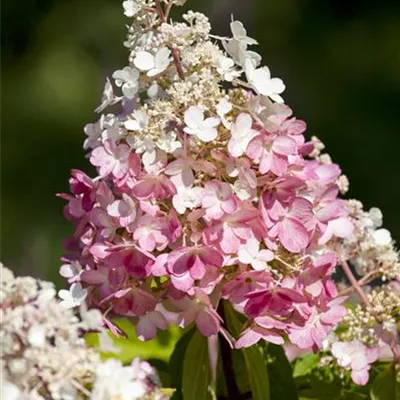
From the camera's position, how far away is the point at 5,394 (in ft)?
2.28

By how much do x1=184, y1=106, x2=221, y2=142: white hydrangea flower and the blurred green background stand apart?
2.11 meters

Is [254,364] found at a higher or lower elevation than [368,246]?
lower

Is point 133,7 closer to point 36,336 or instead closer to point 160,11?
point 160,11

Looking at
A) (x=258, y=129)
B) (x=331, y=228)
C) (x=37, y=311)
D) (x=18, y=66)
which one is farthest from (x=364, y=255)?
(x=18, y=66)

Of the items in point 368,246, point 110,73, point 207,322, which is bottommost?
point 207,322

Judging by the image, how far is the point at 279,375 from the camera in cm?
108

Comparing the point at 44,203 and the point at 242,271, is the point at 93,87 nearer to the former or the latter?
the point at 44,203

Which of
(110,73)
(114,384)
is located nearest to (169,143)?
(114,384)

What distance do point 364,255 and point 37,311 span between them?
42cm

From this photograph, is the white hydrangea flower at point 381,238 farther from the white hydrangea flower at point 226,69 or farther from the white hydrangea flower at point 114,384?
the white hydrangea flower at point 114,384

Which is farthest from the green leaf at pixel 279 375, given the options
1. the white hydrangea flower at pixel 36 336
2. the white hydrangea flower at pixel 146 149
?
the white hydrangea flower at pixel 36 336

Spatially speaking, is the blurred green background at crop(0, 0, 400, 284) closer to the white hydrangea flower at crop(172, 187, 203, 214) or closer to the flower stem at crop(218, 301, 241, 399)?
the flower stem at crop(218, 301, 241, 399)

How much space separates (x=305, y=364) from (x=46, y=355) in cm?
52

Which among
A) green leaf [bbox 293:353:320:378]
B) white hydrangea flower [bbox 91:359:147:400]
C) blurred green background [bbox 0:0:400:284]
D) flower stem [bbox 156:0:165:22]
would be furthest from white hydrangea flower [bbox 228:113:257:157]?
blurred green background [bbox 0:0:400:284]
